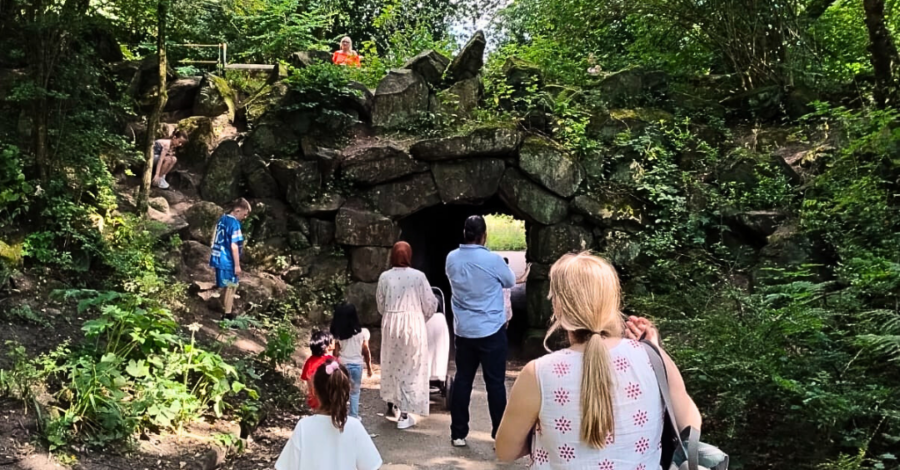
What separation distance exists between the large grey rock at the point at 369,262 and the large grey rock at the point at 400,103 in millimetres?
1863

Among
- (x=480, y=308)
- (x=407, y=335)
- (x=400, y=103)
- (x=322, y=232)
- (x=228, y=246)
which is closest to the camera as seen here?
(x=480, y=308)

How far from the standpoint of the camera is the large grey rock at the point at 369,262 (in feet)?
31.7

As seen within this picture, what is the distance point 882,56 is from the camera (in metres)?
7.81

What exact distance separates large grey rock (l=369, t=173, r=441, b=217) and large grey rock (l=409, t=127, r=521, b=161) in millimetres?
390

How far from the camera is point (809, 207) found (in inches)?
318

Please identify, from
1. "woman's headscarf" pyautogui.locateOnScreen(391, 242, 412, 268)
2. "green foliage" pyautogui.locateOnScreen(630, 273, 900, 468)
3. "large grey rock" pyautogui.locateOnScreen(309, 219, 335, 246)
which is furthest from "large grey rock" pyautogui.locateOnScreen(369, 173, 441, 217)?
"green foliage" pyautogui.locateOnScreen(630, 273, 900, 468)

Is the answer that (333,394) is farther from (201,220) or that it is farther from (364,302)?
(201,220)

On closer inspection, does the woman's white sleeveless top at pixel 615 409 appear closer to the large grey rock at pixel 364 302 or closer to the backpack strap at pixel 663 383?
the backpack strap at pixel 663 383

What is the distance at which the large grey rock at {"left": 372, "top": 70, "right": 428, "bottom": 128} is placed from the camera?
1014cm

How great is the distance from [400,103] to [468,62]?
4.29 feet

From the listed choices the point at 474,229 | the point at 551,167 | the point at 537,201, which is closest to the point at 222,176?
the point at 537,201

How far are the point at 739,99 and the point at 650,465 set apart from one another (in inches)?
383

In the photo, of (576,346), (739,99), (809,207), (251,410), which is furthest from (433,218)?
(576,346)

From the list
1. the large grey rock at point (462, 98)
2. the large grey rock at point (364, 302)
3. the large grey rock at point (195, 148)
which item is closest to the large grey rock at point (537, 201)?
the large grey rock at point (462, 98)
